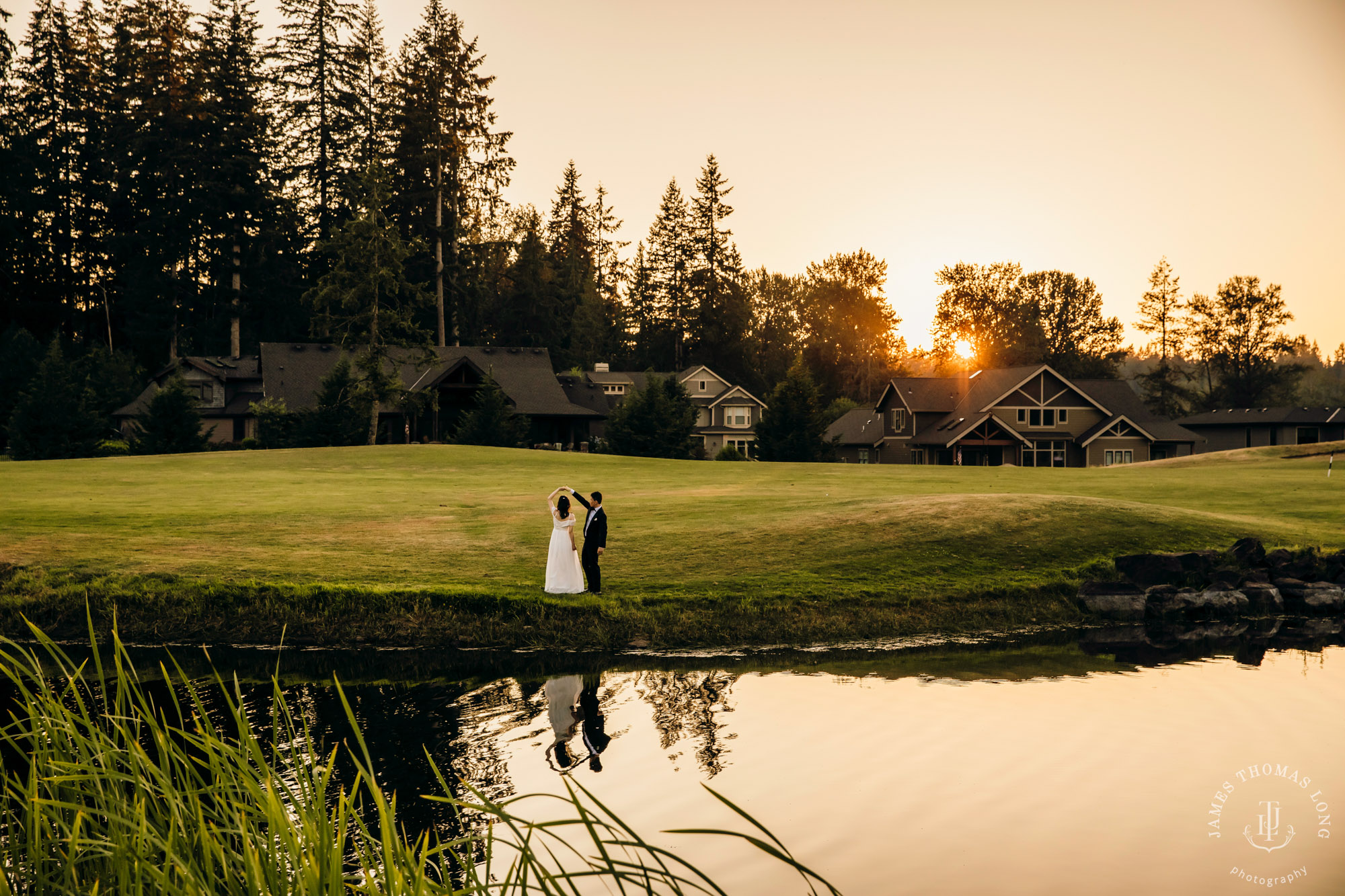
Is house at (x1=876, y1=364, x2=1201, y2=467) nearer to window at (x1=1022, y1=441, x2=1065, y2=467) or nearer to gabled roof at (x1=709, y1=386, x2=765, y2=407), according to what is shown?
window at (x1=1022, y1=441, x2=1065, y2=467)

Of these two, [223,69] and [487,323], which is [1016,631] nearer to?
[223,69]

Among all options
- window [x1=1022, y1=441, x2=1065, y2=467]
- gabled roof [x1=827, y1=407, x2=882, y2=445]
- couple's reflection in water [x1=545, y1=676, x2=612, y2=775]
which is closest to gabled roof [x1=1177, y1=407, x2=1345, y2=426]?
window [x1=1022, y1=441, x2=1065, y2=467]

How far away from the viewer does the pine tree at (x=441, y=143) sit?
255ft

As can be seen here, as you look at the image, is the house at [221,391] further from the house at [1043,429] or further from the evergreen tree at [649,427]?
the house at [1043,429]

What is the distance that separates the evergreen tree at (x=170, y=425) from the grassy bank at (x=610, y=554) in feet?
58.8

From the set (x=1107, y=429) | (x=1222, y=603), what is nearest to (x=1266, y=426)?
(x=1107, y=429)

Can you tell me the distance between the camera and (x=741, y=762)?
11.1 metres

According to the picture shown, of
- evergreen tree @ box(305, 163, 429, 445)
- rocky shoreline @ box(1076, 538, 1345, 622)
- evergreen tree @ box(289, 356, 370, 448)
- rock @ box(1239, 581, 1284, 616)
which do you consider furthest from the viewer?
evergreen tree @ box(305, 163, 429, 445)

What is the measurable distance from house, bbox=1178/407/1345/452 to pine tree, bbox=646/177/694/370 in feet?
161

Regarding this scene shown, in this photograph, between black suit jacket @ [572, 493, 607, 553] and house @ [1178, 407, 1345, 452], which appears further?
house @ [1178, 407, 1345, 452]

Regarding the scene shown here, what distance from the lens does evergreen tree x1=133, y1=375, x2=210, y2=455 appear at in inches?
2046

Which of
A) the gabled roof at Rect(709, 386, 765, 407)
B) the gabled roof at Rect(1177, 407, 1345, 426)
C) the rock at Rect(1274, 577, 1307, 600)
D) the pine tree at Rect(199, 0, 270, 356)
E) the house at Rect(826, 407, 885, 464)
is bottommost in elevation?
the rock at Rect(1274, 577, 1307, 600)

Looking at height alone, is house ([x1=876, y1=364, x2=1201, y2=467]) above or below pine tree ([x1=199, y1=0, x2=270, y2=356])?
below

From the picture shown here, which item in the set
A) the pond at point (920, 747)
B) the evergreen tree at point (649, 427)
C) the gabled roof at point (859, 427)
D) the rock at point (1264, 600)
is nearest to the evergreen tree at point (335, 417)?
the evergreen tree at point (649, 427)
